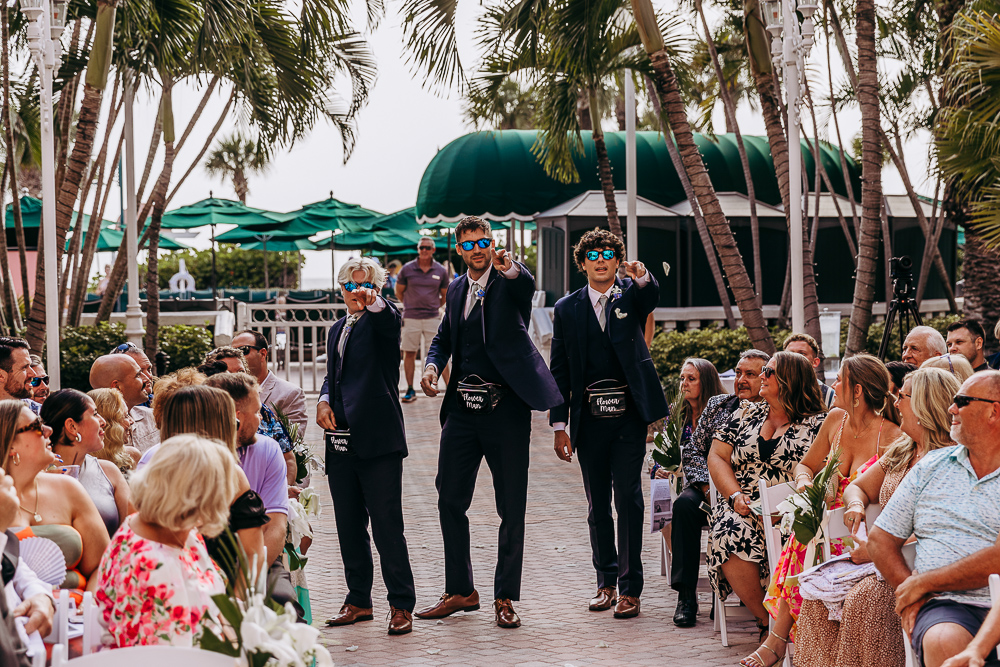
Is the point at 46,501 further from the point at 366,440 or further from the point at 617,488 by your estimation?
the point at 617,488

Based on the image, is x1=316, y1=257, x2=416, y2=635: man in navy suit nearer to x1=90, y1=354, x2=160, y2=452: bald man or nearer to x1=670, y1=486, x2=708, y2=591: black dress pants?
x1=90, y1=354, x2=160, y2=452: bald man

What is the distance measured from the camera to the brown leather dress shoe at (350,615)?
6078 mm

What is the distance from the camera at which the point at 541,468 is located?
1181 centimetres

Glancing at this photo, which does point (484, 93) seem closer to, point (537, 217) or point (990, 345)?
point (537, 217)

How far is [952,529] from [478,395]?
265 centimetres

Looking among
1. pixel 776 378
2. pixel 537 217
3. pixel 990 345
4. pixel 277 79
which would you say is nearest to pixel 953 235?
pixel 537 217

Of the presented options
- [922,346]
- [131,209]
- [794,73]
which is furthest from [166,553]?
[131,209]

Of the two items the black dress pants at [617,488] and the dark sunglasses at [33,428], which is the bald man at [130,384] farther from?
the black dress pants at [617,488]

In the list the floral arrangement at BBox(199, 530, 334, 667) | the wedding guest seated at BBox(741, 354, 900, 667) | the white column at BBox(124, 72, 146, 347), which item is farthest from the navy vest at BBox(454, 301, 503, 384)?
the white column at BBox(124, 72, 146, 347)

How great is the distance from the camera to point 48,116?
396 inches

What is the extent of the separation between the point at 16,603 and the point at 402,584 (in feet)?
8.74

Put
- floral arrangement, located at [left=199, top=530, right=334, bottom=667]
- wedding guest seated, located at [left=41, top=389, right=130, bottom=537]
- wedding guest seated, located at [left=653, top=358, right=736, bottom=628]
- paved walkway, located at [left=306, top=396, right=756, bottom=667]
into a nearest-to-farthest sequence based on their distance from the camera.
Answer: floral arrangement, located at [left=199, top=530, right=334, bottom=667] < wedding guest seated, located at [left=41, top=389, right=130, bottom=537] < paved walkway, located at [left=306, top=396, right=756, bottom=667] < wedding guest seated, located at [left=653, top=358, right=736, bottom=628]

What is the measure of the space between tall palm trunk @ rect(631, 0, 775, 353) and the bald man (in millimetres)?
5582

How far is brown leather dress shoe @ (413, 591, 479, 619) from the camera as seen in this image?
6.18 m
